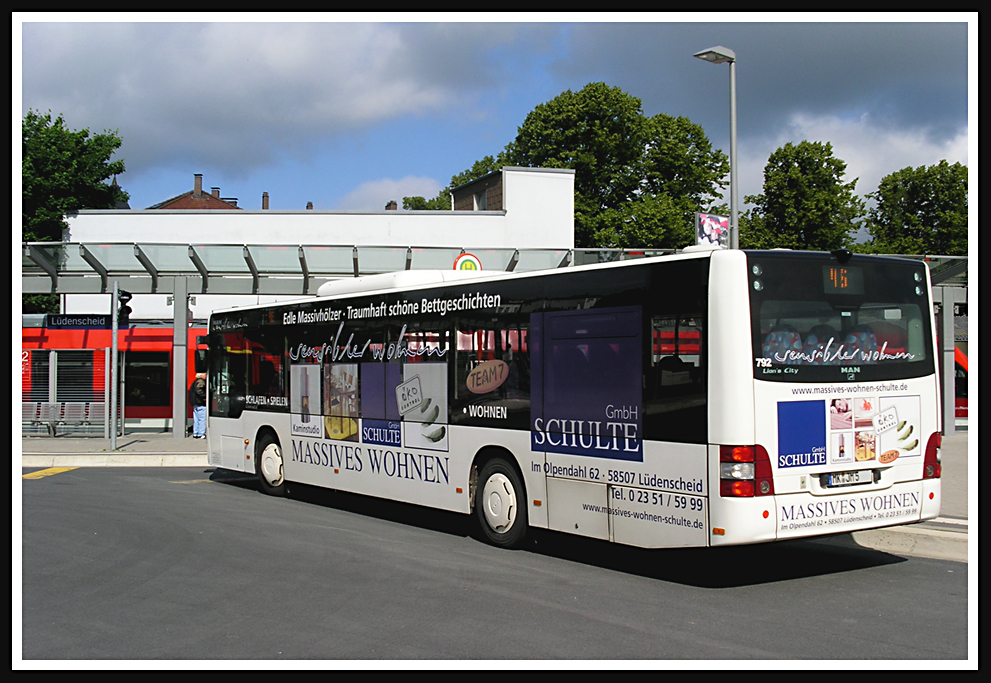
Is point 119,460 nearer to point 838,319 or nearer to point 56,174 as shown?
point 838,319

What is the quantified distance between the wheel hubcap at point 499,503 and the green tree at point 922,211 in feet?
148

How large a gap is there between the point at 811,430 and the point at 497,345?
3.48m

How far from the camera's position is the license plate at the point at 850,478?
762 cm

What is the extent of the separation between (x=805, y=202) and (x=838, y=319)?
3925 centimetres

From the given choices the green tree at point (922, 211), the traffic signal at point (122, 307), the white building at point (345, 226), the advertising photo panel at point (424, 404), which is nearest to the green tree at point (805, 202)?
the green tree at point (922, 211)

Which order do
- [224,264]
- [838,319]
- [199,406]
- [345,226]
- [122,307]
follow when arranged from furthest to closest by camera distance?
[345,226], [199,406], [224,264], [122,307], [838,319]

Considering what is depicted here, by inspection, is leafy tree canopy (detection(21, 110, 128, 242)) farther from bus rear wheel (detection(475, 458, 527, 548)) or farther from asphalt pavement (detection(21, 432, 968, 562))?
bus rear wheel (detection(475, 458, 527, 548))

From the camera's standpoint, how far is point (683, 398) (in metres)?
7.68

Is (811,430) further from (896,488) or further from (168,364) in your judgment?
(168,364)

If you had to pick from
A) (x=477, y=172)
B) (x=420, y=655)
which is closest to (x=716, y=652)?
(x=420, y=655)

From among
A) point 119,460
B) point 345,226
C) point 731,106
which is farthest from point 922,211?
point 119,460

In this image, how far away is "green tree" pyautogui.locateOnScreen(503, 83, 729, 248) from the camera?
48562 millimetres

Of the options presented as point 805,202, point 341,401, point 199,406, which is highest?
point 805,202

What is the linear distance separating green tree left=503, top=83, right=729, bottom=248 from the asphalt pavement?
1107 inches
